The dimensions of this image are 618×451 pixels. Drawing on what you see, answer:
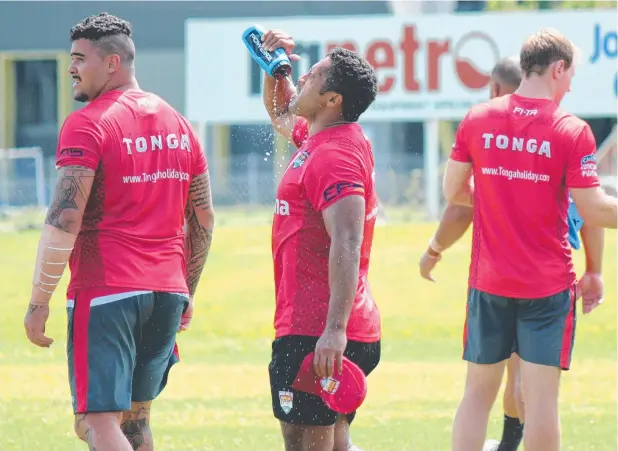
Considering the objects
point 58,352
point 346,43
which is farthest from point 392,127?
point 58,352

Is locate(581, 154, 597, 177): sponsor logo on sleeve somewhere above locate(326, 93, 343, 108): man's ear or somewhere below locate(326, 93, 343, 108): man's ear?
below

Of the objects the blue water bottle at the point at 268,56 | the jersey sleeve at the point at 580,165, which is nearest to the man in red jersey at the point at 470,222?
the jersey sleeve at the point at 580,165

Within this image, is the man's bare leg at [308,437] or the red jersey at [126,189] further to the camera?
the red jersey at [126,189]

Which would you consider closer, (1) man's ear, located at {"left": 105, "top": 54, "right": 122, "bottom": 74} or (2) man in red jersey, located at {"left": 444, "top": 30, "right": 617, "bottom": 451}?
(1) man's ear, located at {"left": 105, "top": 54, "right": 122, "bottom": 74}

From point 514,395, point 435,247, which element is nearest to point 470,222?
point 435,247

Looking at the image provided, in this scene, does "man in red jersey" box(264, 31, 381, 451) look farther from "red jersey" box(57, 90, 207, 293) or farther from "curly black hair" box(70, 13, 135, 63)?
"curly black hair" box(70, 13, 135, 63)

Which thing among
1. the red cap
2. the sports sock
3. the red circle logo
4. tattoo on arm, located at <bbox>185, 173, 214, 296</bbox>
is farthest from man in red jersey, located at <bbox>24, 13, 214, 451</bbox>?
the red circle logo

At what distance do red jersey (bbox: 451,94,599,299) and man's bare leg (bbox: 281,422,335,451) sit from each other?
3.93 feet

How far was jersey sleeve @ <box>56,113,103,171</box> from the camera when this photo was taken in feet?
17.8

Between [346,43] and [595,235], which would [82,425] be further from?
[346,43]

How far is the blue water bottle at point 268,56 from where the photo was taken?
20.9 ft

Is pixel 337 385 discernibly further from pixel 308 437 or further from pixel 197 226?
pixel 197 226

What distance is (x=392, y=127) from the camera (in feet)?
127

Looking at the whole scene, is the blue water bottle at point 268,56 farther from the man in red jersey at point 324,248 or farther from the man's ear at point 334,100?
the man's ear at point 334,100
